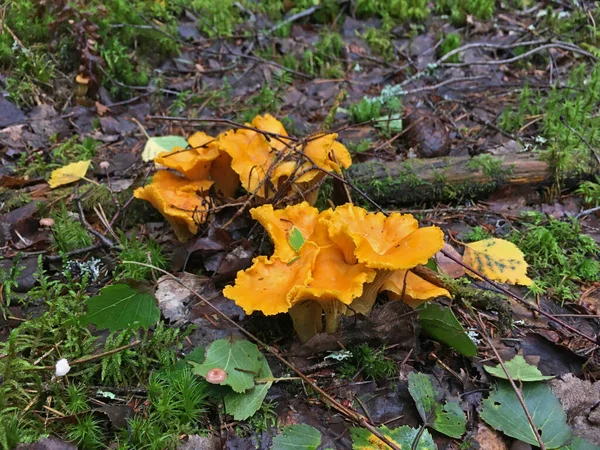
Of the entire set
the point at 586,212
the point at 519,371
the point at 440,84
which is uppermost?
the point at 440,84

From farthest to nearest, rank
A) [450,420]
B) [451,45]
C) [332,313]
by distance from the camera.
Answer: [451,45] < [332,313] < [450,420]

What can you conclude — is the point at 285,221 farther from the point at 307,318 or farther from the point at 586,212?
the point at 586,212

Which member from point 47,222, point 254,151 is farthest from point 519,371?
point 47,222

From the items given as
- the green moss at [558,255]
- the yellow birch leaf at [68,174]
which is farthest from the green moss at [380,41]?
the yellow birch leaf at [68,174]

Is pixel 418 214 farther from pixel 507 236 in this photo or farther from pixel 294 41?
pixel 294 41

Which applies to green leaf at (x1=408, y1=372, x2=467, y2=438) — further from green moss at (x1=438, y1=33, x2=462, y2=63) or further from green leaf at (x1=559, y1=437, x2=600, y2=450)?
green moss at (x1=438, y1=33, x2=462, y2=63)

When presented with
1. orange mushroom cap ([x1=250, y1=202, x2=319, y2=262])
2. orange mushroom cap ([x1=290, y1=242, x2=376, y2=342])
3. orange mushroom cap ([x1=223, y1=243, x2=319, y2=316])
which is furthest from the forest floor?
orange mushroom cap ([x1=250, y1=202, x2=319, y2=262])
